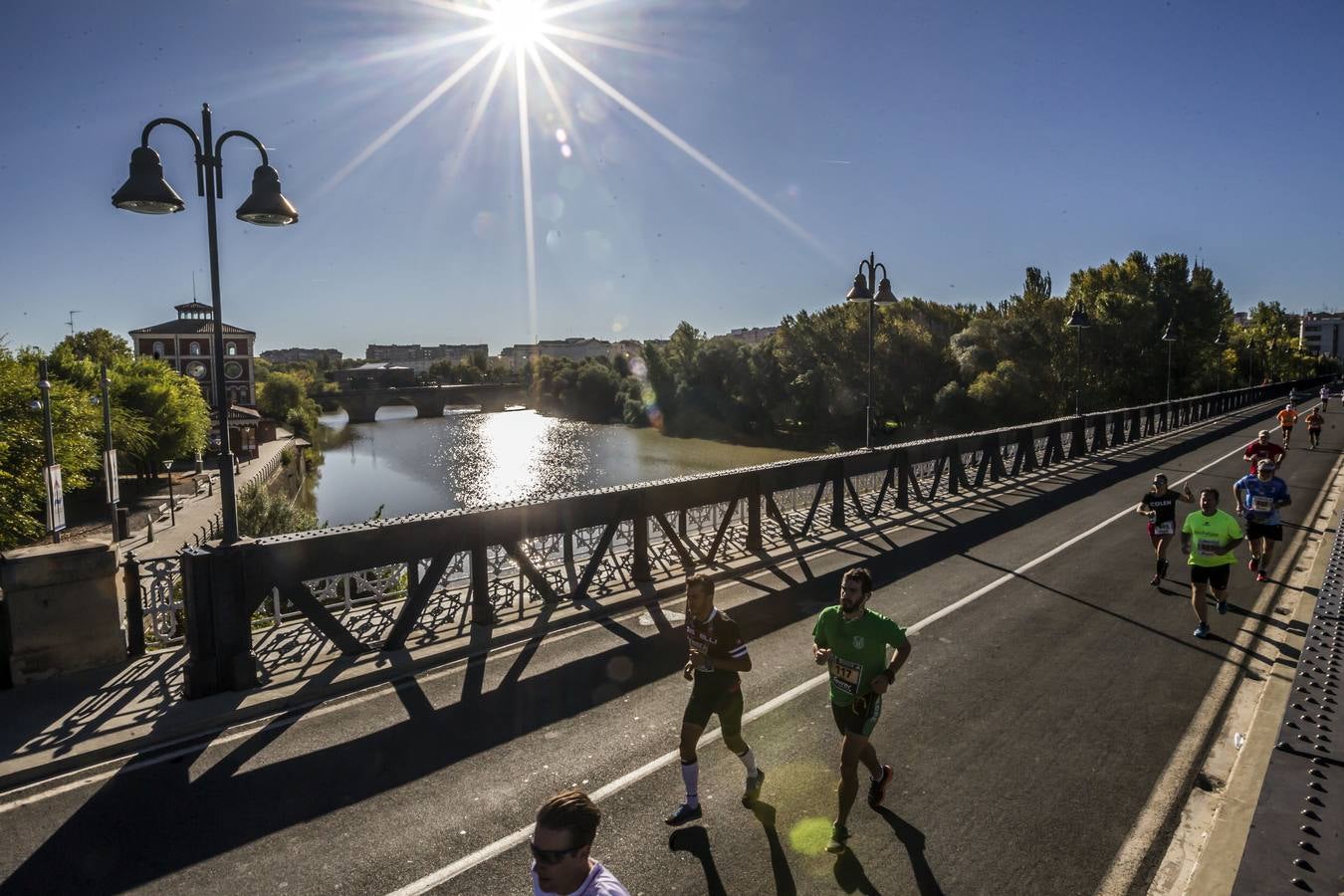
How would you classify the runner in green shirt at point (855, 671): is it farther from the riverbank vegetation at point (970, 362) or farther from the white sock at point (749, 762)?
the riverbank vegetation at point (970, 362)

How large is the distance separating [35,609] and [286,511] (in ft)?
81.3

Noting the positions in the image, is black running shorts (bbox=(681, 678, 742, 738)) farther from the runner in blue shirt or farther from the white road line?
the runner in blue shirt

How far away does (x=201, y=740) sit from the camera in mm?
6598

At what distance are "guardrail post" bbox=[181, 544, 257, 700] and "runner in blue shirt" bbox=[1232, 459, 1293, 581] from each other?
12759mm

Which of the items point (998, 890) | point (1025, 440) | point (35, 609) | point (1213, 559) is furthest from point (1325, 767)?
point (1025, 440)

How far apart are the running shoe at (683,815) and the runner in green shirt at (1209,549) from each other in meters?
6.89

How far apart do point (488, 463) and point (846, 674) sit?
64.6 metres

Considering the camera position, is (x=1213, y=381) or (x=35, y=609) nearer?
(x=35, y=609)

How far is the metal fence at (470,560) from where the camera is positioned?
752 cm

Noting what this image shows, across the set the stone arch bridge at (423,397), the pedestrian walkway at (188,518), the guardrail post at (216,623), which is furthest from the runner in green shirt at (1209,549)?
the stone arch bridge at (423,397)

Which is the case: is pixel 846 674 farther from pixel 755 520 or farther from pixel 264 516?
pixel 264 516

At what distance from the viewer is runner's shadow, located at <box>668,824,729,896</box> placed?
4.67 m

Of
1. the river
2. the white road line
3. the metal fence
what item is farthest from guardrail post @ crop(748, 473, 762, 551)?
the river

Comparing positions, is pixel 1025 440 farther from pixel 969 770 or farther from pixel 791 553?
pixel 969 770
